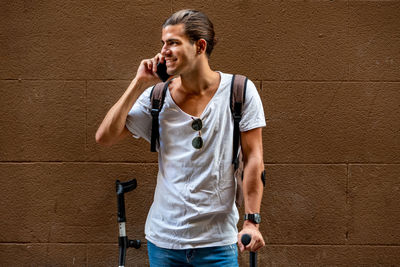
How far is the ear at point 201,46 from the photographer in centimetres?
229

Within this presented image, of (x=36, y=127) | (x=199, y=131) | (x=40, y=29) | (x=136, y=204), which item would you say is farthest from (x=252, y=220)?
(x=40, y=29)

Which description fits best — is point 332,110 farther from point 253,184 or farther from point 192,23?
point 192,23

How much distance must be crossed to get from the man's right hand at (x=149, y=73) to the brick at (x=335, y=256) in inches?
82.4

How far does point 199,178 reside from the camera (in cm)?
218

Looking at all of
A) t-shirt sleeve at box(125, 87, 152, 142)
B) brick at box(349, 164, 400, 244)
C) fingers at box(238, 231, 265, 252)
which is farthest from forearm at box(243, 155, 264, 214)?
brick at box(349, 164, 400, 244)

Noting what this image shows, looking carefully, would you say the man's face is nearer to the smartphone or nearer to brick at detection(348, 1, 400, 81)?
the smartphone

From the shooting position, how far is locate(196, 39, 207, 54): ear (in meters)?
2.29

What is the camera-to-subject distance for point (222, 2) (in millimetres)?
3693

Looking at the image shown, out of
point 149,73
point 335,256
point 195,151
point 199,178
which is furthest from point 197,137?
point 335,256

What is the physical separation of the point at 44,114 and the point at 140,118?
171 centimetres

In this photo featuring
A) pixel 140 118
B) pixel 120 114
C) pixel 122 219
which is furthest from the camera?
pixel 122 219

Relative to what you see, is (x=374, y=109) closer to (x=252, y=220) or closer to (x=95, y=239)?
(x=252, y=220)

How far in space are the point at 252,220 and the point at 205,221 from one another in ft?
Answer: 0.75

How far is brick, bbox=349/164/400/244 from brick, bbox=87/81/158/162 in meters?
1.69
